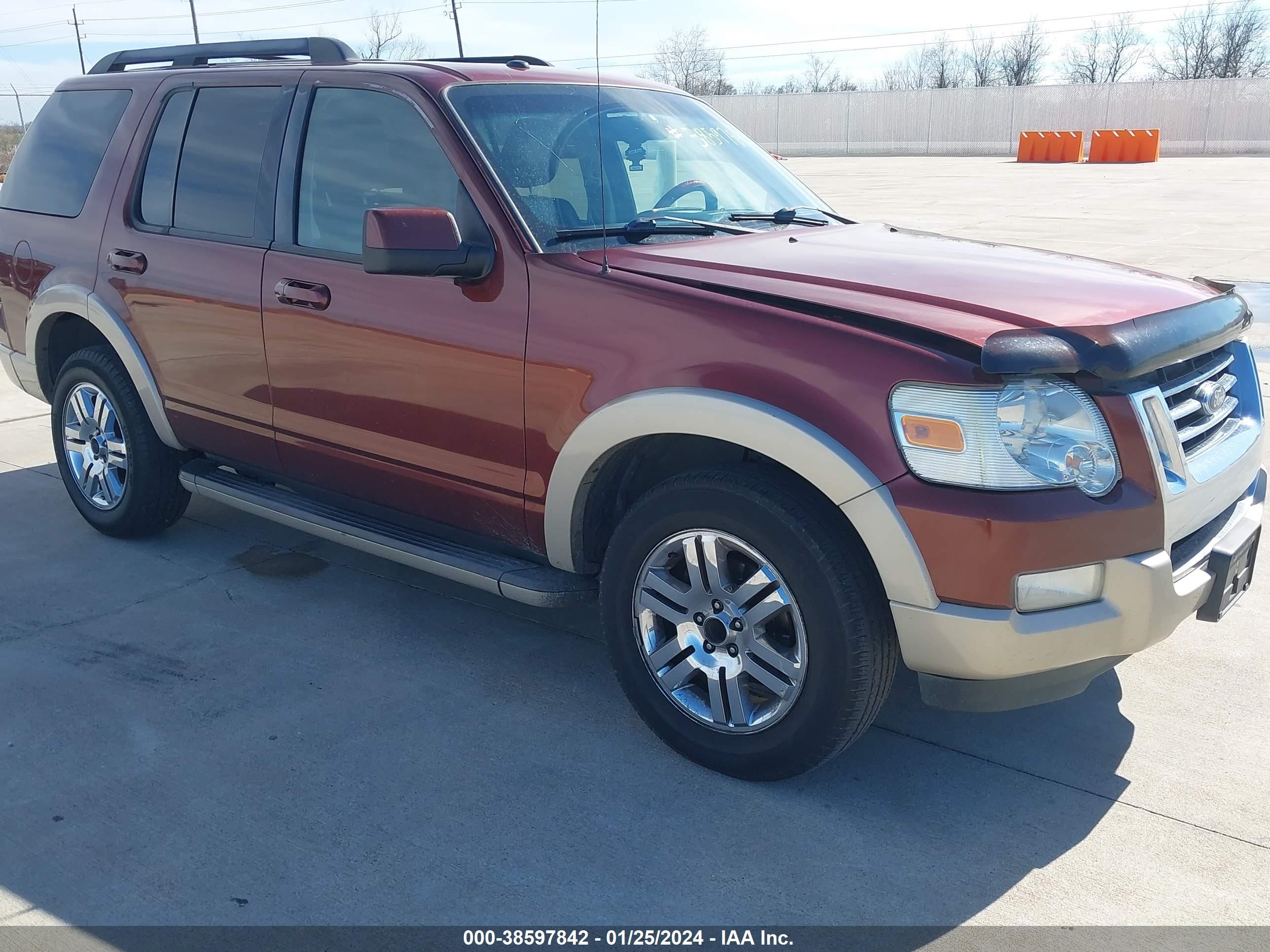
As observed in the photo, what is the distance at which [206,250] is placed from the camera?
4320 mm

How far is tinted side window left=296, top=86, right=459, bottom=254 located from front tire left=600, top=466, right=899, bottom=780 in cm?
130

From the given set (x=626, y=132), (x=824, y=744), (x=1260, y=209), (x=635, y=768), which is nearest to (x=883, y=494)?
(x=824, y=744)

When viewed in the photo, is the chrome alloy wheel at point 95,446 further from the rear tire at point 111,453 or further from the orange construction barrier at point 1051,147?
the orange construction barrier at point 1051,147

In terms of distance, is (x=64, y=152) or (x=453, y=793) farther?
(x=64, y=152)

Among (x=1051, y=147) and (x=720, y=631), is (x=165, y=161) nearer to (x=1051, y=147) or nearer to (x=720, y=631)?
(x=720, y=631)

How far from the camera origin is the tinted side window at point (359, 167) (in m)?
3.73

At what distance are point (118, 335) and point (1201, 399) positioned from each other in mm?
3949

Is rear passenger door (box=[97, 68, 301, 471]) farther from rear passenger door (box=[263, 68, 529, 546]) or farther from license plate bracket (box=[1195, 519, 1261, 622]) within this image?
license plate bracket (box=[1195, 519, 1261, 622])

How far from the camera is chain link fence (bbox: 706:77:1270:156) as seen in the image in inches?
1895

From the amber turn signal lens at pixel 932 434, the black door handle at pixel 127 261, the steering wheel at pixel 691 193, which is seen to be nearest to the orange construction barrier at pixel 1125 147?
the steering wheel at pixel 691 193

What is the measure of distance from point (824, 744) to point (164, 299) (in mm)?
3063

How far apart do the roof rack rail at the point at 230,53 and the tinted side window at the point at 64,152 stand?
0.21 metres

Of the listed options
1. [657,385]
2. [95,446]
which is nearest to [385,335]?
[657,385]

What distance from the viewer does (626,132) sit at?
161 inches
